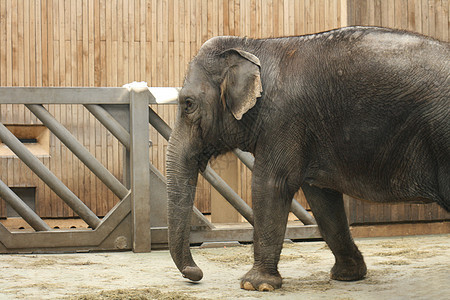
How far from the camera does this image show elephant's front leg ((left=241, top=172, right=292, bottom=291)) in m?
4.14

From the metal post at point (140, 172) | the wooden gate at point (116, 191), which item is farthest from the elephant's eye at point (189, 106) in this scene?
the metal post at point (140, 172)

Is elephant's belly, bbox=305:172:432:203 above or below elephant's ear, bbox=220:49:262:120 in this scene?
below

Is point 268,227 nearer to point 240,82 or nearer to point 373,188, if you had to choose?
point 373,188

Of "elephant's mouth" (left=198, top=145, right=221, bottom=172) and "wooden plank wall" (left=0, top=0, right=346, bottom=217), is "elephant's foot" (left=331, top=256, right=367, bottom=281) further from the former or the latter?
"wooden plank wall" (left=0, top=0, right=346, bottom=217)

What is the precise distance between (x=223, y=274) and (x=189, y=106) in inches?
49.7

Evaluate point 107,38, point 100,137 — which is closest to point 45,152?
point 100,137

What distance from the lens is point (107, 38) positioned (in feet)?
30.4

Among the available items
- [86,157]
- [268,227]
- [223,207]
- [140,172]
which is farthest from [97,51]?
[268,227]

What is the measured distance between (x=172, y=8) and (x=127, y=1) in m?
0.62

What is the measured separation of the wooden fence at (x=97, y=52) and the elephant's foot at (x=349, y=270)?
4880mm

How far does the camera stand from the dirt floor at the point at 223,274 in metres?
4.03

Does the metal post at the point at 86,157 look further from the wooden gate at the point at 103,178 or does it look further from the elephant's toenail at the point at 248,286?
the elephant's toenail at the point at 248,286

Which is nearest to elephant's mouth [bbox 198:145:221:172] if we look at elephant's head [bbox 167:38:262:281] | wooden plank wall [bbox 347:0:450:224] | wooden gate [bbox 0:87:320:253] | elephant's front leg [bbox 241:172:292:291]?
elephant's head [bbox 167:38:262:281]

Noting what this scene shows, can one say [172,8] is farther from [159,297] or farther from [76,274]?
[159,297]
